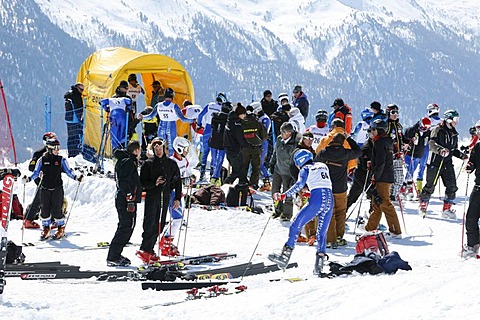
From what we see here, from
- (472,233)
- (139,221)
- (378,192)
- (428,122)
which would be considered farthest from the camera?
(428,122)

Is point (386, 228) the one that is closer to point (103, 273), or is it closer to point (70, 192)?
point (103, 273)

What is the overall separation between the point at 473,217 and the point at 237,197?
5.24 meters

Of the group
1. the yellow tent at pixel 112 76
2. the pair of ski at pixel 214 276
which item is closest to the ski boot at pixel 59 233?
the pair of ski at pixel 214 276

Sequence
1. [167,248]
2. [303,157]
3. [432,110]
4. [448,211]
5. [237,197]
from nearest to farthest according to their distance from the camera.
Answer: [303,157] → [167,248] → [448,211] → [237,197] → [432,110]

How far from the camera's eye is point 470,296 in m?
6.23

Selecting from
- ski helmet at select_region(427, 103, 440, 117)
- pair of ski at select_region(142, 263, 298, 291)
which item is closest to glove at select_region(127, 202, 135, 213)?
pair of ski at select_region(142, 263, 298, 291)

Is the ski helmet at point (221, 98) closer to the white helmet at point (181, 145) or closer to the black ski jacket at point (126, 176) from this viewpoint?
the white helmet at point (181, 145)

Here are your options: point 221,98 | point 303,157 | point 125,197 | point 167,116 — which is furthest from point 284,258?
point 221,98

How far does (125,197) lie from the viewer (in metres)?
10.5

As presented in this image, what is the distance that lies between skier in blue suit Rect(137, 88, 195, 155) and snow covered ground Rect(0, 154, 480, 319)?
10.6ft

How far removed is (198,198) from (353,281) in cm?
738

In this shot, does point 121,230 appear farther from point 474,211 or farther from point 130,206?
point 474,211

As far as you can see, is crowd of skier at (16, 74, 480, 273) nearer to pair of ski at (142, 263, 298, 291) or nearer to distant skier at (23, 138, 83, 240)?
distant skier at (23, 138, 83, 240)

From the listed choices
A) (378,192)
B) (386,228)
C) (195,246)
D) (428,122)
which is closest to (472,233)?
(378,192)
